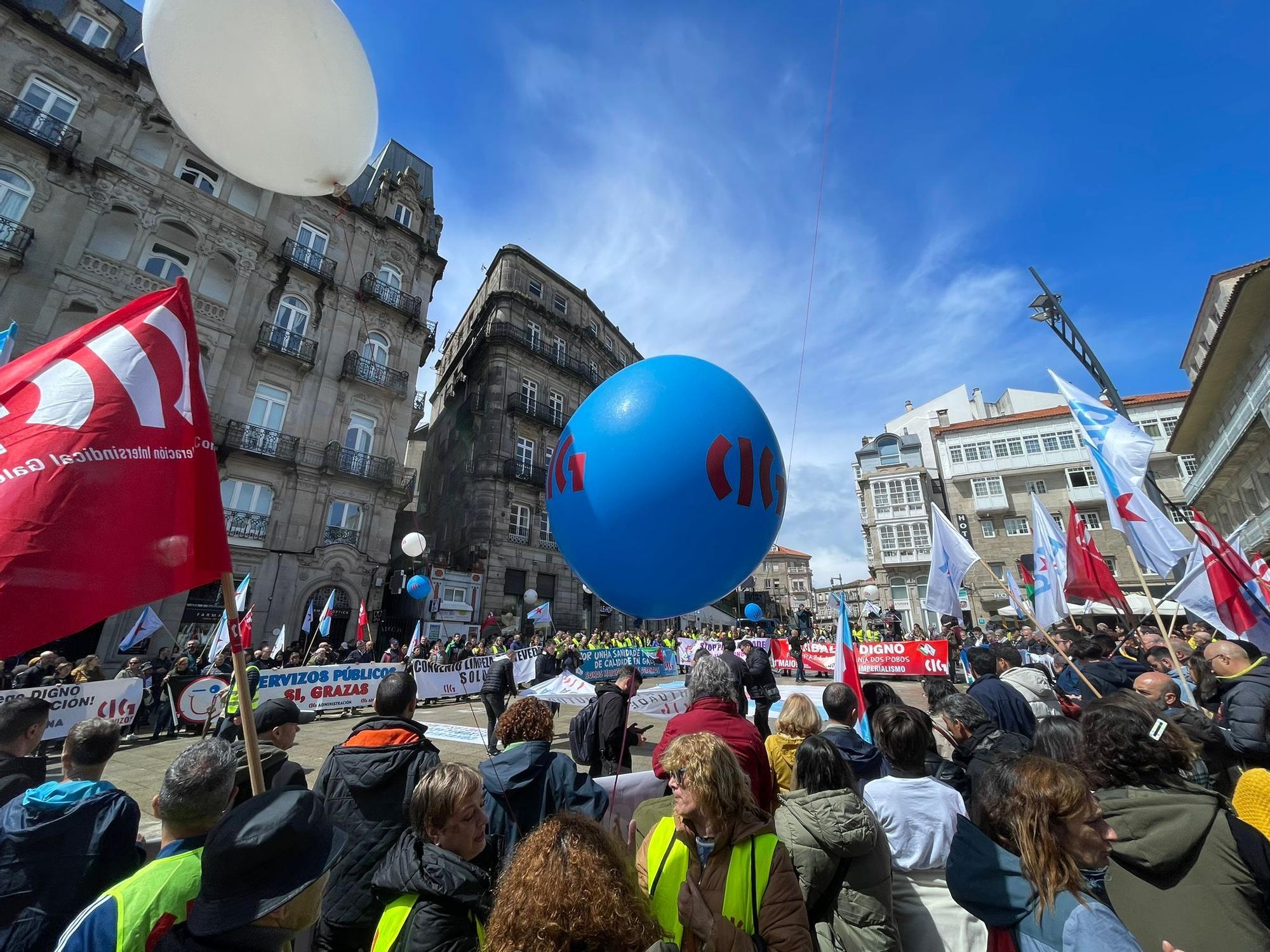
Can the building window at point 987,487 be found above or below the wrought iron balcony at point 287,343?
above

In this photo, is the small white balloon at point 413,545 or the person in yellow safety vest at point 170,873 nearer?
the person in yellow safety vest at point 170,873

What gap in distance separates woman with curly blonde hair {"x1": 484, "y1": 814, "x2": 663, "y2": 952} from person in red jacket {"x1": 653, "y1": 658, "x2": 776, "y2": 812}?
1.13 meters

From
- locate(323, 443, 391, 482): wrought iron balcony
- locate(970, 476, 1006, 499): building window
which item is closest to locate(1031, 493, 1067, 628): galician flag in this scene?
locate(323, 443, 391, 482): wrought iron balcony

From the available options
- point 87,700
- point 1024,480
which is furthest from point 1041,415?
point 87,700

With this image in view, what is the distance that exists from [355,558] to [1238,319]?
29509 mm

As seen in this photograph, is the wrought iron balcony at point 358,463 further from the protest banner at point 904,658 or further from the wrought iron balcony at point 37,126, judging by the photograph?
the protest banner at point 904,658

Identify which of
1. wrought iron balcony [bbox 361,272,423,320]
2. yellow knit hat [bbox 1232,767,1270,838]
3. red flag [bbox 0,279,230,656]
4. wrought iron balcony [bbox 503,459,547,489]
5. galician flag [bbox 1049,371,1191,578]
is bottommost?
yellow knit hat [bbox 1232,767,1270,838]

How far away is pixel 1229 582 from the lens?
5777mm

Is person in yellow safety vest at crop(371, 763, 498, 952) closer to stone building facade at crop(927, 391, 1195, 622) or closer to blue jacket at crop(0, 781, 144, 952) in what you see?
blue jacket at crop(0, 781, 144, 952)

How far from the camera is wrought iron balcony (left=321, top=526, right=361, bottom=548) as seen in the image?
18.1 metres

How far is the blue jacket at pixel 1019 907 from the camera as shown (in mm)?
1475

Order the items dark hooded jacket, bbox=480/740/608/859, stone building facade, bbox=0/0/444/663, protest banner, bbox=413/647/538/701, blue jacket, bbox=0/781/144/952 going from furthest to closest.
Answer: stone building facade, bbox=0/0/444/663
protest banner, bbox=413/647/538/701
dark hooded jacket, bbox=480/740/608/859
blue jacket, bbox=0/781/144/952

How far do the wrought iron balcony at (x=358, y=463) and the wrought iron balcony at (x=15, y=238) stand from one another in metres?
8.68

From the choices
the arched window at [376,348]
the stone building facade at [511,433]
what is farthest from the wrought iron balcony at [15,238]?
the stone building facade at [511,433]
